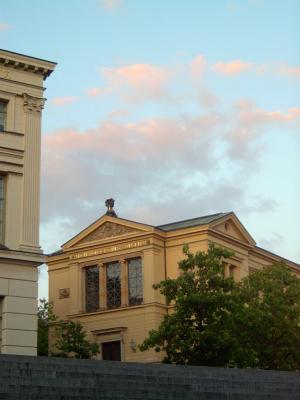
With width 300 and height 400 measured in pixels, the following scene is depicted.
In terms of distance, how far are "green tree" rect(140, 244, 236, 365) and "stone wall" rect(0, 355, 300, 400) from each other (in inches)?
331

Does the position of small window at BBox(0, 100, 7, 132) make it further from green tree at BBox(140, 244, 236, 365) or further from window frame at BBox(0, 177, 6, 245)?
green tree at BBox(140, 244, 236, 365)

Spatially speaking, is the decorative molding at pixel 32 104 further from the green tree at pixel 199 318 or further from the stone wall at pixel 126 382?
the stone wall at pixel 126 382

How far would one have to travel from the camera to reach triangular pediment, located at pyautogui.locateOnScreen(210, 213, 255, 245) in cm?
5328

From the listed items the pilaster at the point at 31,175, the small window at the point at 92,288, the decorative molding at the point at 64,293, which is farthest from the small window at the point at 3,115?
the decorative molding at the point at 64,293

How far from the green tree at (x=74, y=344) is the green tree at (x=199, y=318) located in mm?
10199

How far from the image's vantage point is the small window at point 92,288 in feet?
180

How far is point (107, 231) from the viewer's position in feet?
181

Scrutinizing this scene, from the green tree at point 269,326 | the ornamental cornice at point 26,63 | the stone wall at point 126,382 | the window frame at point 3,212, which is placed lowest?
the stone wall at point 126,382

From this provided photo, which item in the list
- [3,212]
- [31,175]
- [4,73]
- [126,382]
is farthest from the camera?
[4,73]

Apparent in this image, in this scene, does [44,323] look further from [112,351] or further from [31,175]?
[31,175]

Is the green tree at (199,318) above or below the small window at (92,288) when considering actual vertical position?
below

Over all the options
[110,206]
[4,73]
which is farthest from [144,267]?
[4,73]

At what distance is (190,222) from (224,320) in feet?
63.2

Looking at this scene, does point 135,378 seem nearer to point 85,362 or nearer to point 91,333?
point 85,362
